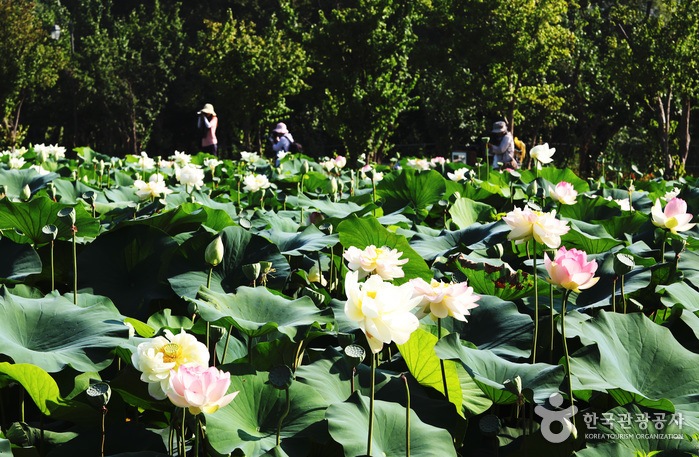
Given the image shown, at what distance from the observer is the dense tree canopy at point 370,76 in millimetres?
14109

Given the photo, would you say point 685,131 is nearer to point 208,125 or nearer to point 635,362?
point 208,125

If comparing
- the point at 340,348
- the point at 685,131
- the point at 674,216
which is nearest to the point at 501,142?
the point at 685,131

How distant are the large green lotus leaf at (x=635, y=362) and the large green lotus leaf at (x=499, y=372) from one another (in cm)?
5

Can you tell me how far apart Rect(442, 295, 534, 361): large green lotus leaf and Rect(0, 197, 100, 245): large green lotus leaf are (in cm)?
121

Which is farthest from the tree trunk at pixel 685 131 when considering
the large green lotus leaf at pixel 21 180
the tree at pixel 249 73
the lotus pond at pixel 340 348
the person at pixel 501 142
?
the large green lotus leaf at pixel 21 180

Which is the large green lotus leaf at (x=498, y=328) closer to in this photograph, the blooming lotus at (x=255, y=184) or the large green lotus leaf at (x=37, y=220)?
the large green lotus leaf at (x=37, y=220)

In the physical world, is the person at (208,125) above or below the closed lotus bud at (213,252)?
below

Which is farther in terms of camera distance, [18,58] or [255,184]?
[18,58]

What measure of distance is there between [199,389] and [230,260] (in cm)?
90

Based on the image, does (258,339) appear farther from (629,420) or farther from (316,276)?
(629,420)

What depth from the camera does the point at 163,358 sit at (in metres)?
0.96

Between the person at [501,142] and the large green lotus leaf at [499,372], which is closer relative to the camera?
the large green lotus leaf at [499,372]

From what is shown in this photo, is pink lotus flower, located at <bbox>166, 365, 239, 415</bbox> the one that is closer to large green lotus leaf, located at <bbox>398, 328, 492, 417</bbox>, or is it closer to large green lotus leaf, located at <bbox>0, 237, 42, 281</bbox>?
large green lotus leaf, located at <bbox>398, 328, 492, 417</bbox>

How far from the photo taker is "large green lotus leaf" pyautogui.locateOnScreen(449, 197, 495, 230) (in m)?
2.43
